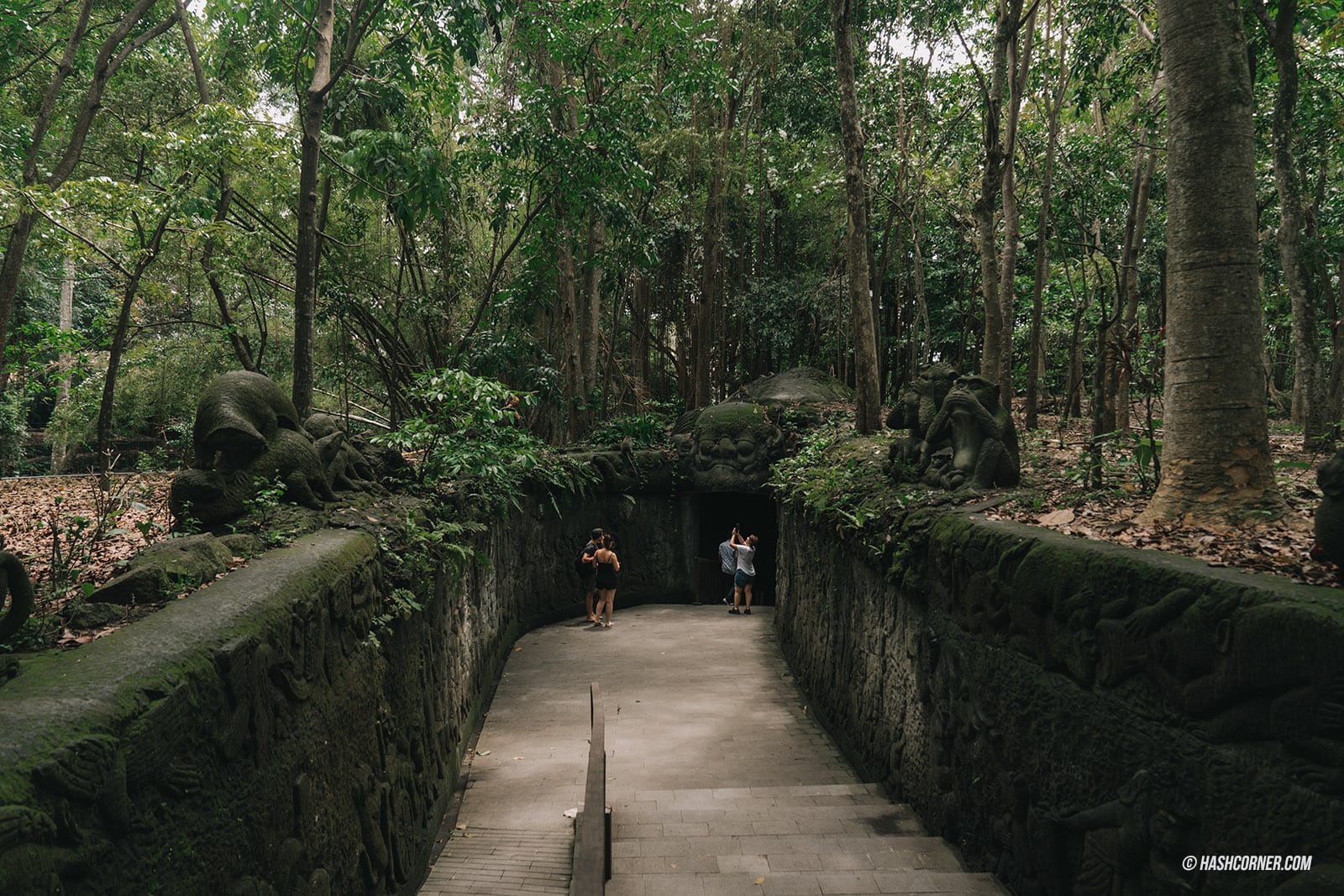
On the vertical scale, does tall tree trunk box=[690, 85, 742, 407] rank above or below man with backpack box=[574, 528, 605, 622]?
above

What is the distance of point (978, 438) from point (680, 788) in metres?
3.48

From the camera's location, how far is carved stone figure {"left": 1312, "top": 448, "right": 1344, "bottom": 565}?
239 centimetres

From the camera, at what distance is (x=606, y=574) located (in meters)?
11.0

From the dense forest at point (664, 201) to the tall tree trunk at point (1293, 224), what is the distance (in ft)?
0.10

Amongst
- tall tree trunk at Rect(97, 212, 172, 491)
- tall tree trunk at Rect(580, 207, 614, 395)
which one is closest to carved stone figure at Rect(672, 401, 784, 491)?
tall tree trunk at Rect(580, 207, 614, 395)

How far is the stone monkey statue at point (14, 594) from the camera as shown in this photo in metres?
2.29

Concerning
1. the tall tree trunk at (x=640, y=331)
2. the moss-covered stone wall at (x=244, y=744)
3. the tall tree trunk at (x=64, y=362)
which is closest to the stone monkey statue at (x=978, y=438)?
the moss-covered stone wall at (x=244, y=744)

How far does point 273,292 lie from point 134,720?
41.5 ft

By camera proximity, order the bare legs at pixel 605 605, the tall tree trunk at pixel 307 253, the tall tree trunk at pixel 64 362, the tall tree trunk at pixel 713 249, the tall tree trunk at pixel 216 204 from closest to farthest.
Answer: the tall tree trunk at pixel 307 253
the tall tree trunk at pixel 216 204
the bare legs at pixel 605 605
the tall tree trunk at pixel 64 362
the tall tree trunk at pixel 713 249

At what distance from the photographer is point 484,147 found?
415 inches

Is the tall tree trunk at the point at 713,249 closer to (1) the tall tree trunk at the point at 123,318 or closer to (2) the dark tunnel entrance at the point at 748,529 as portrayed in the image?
(2) the dark tunnel entrance at the point at 748,529

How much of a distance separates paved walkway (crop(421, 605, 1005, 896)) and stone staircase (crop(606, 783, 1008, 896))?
1cm

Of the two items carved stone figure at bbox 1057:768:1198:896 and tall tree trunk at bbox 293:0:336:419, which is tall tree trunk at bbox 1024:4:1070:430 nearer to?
carved stone figure at bbox 1057:768:1198:896

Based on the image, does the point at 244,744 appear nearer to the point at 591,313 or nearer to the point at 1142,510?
the point at 1142,510
